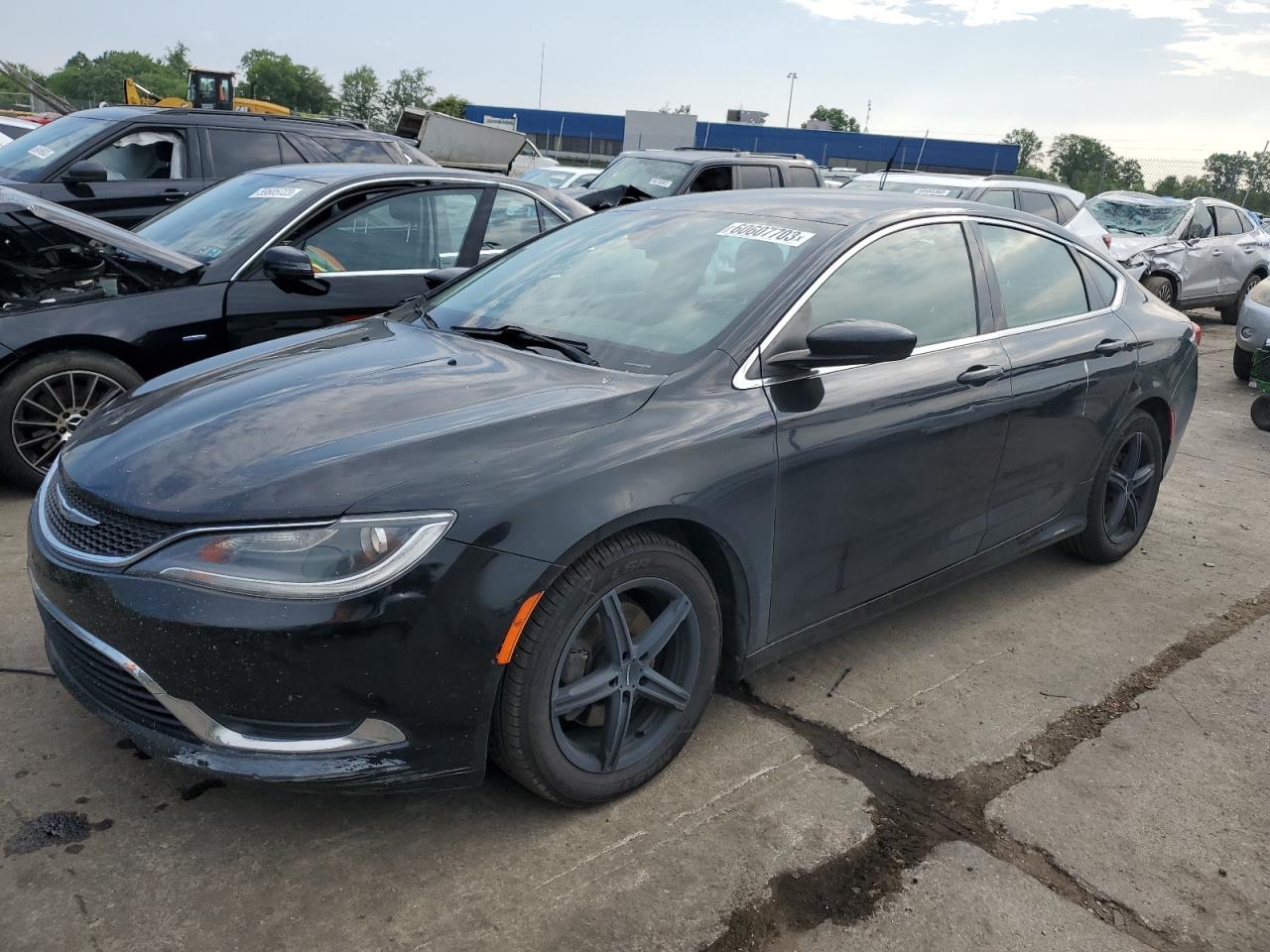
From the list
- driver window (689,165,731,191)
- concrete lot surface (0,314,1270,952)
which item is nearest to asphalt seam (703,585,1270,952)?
concrete lot surface (0,314,1270,952)

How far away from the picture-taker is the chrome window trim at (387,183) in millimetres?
5266

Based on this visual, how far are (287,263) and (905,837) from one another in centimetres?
371

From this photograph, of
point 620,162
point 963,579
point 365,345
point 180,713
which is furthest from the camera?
point 620,162

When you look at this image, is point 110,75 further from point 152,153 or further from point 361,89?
point 152,153

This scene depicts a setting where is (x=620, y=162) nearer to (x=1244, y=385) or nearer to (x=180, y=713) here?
(x=1244, y=385)

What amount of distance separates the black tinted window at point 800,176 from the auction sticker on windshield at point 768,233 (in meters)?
8.21

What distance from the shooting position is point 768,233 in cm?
345

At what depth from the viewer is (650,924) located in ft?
7.70

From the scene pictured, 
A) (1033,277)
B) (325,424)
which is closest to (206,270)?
(325,424)

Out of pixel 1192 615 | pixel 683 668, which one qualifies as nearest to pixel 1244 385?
pixel 1192 615

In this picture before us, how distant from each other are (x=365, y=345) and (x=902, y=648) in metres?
2.25

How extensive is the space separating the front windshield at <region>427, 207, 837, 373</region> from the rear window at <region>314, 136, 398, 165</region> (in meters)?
4.87

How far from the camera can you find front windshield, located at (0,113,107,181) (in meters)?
7.58

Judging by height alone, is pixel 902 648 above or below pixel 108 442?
below
